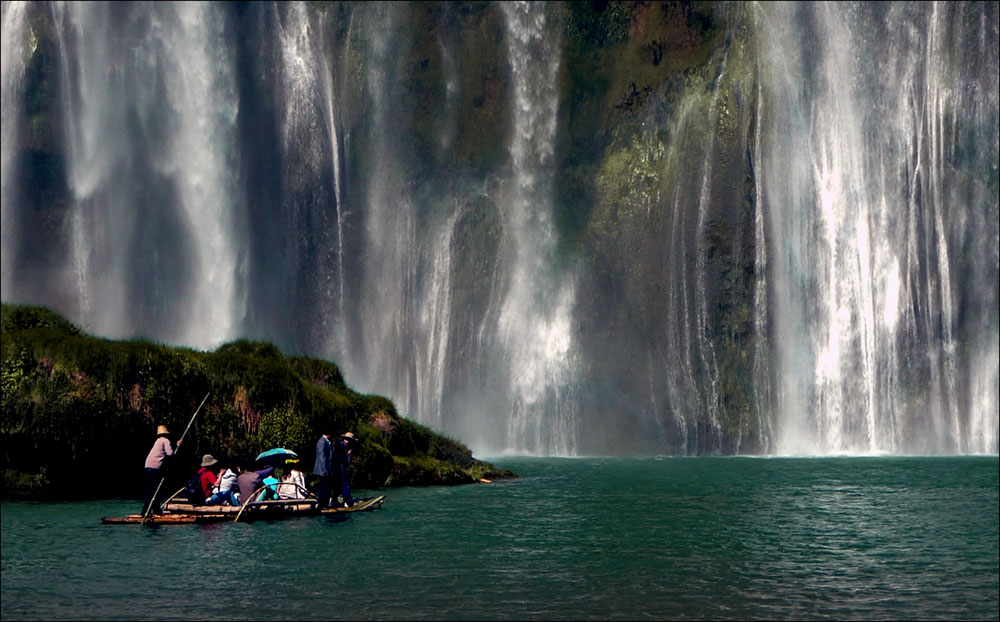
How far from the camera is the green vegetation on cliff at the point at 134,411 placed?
31.7m

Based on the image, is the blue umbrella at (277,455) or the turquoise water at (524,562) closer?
the turquoise water at (524,562)

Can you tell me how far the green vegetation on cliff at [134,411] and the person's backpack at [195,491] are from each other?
525cm

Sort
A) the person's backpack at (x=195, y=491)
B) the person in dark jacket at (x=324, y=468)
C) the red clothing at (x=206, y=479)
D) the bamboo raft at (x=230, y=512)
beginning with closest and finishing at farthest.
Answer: the bamboo raft at (x=230, y=512), the person's backpack at (x=195, y=491), the red clothing at (x=206, y=479), the person in dark jacket at (x=324, y=468)

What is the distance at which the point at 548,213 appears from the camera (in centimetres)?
9069

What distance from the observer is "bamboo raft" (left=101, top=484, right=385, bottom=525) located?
2397cm

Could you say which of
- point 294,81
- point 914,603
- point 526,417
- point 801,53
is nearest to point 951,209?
point 801,53

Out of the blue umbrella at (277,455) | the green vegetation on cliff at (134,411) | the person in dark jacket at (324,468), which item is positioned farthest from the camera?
the green vegetation on cliff at (134,411)

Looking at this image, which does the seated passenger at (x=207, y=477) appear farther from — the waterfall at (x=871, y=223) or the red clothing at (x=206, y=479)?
the waterfall at (x=871, y=223)

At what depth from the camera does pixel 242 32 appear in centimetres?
8981

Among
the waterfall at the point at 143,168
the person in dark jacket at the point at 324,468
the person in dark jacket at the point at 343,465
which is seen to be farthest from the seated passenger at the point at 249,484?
the waterfall at the point at 143,168

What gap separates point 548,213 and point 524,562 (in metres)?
72.3

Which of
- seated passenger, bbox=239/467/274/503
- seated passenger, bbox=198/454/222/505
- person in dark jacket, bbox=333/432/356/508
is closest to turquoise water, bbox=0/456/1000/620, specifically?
person in dark jacket, bbox=333/432/356/508

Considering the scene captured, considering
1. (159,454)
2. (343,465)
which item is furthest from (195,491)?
(343,465)

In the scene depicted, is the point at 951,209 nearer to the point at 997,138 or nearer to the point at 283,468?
the point at 997,138
